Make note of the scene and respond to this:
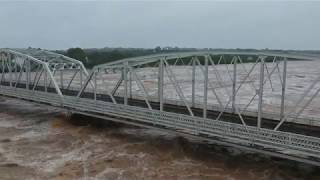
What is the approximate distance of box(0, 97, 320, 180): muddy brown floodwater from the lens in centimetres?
2294

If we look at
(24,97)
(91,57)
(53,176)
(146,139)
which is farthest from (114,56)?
(53,176)

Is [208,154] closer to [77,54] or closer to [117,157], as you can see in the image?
[117,157]

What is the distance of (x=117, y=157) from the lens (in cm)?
2628

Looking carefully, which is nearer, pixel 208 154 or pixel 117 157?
pixel 208 154

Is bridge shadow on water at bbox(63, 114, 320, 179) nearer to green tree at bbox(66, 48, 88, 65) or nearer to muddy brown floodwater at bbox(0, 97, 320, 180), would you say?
muddy brown floodwater at bbox(0, 97, 320, 180)

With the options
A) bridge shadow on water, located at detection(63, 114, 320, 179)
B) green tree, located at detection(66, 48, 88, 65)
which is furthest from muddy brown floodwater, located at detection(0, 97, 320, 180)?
green tree, located at detection(66, 48, 88, 65)

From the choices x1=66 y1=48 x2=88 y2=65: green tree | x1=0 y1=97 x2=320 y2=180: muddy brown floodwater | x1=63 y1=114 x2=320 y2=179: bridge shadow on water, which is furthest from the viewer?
x1=66 y1=48 x2=88 y2=65: green tree

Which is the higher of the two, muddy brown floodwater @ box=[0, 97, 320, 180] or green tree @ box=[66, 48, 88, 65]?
green tree @ box=[66, 48, 88, 65]

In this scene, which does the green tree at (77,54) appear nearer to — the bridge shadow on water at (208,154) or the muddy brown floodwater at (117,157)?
the muddy brown floodwater at (117,157)

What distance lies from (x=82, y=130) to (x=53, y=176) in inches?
405

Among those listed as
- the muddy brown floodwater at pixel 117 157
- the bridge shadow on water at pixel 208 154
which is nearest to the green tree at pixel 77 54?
the muddy brown floodwater at pixel 117 157

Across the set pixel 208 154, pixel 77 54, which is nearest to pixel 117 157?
pixel 208 154

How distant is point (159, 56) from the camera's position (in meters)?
26.8

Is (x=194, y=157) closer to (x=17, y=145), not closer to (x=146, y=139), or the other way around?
(x=146, y=139)
